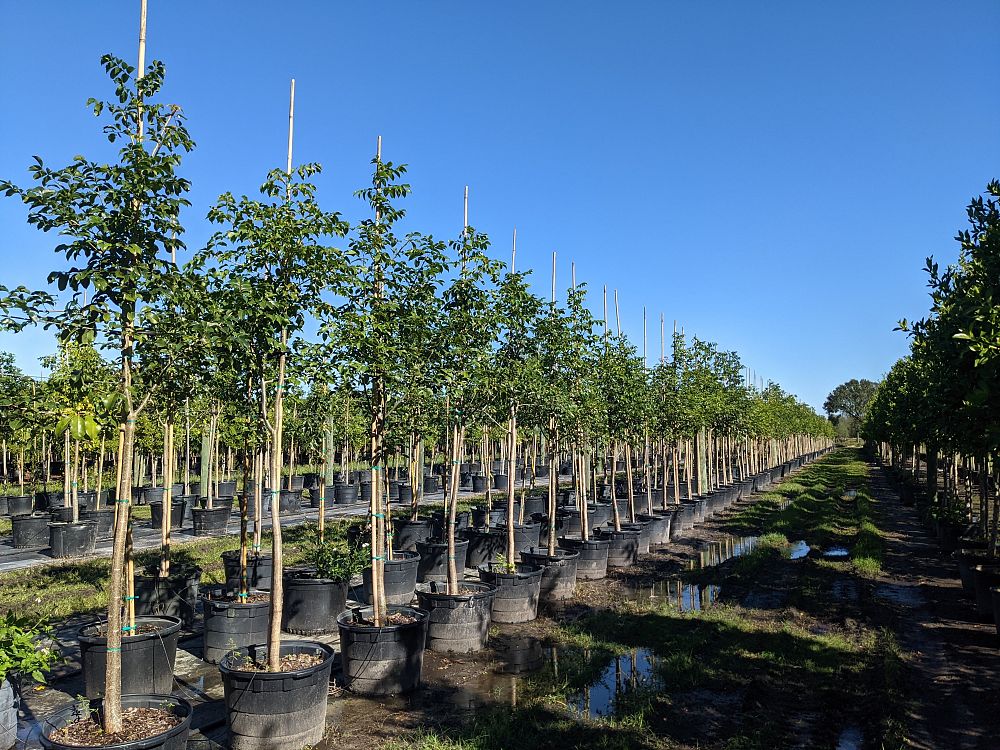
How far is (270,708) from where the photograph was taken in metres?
5.19

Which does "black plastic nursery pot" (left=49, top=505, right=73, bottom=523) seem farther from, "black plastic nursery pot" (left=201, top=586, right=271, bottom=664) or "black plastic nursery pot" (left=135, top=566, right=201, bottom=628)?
"black plastic nursery pot" (left=201, top=586, right=271, bottom=664)

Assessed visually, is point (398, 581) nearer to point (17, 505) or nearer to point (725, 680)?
point (725, 680)

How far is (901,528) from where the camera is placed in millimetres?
19312

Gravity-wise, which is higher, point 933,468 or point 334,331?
point 334,331

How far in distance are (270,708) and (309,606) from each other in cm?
333

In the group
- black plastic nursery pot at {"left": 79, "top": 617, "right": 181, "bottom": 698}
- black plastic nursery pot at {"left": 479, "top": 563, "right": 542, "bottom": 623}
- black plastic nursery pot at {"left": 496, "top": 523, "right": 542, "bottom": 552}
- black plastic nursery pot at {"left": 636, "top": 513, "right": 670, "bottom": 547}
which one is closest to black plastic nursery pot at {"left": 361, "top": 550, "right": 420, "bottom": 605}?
black plastic nursery pot at {"left": 479, "top": 563, "right": 542, "bottom": 623}

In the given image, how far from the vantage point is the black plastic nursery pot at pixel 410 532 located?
13719 millimetres

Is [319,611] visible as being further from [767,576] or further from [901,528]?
[901,528]

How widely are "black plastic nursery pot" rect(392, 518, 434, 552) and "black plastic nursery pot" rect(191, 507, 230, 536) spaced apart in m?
5.59

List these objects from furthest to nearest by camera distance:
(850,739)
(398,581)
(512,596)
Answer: (398,581) → (512,596) → (850,739)

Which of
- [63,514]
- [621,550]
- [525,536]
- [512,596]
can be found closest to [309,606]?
[512,596]

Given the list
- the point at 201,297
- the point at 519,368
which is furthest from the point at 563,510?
the point at 201,297

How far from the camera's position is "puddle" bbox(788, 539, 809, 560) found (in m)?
14.9

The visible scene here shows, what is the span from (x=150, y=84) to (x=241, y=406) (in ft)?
10.9
